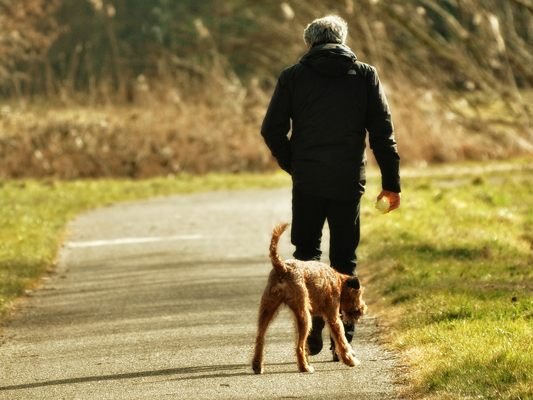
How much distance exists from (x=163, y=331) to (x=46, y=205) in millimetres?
10803

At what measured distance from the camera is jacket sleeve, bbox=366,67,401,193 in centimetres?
832

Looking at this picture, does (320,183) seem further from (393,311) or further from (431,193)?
(431,193)

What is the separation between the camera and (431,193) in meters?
20.9

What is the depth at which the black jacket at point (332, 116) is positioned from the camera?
8305mm

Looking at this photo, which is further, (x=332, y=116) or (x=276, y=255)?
(x=332, y=116)

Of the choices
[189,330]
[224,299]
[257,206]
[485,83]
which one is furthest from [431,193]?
[189,330]

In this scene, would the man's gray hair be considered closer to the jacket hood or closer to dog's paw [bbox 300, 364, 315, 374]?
the jacket hood

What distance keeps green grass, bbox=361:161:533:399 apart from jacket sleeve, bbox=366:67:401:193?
1.13 metres

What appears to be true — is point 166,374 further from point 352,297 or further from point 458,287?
point 458,287

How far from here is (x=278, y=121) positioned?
8.40 m

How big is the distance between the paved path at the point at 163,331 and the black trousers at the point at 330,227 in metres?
0.63

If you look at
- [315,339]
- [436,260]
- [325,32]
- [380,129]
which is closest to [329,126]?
[380,129]

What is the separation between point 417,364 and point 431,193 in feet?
42.3

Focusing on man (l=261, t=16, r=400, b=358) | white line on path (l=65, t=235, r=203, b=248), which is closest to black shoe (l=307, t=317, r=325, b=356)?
man (l=261, t=16, r=400, b=358)
